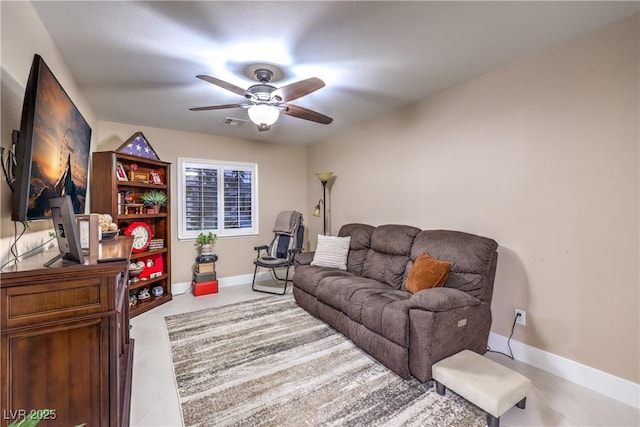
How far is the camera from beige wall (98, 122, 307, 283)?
406 centimetres

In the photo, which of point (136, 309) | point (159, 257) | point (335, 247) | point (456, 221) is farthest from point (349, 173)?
point (136, 309)

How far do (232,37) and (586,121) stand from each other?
2.58m

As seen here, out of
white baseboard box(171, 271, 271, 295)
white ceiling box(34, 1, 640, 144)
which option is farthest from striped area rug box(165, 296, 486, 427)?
white ceiling box(34, 1, 640, 144)

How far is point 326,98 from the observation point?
3.05 meters

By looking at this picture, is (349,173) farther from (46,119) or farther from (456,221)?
(46,119)

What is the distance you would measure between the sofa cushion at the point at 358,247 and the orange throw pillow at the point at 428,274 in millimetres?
885

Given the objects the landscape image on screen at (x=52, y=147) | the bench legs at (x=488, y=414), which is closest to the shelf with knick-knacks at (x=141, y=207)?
the landscape image on screen at (x=52, y=147)

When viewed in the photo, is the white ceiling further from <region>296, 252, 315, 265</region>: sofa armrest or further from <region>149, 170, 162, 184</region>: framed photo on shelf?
<region>296, 252, 315, 265</region>: sofa armrest

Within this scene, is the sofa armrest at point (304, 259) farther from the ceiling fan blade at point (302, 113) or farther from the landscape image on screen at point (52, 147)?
the landscape image on screen at point (52, 147)

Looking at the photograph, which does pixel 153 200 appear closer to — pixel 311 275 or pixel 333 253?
pixel 311 275

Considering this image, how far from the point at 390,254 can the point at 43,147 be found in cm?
285

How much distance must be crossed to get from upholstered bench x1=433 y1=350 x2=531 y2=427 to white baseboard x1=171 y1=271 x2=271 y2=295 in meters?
3.51

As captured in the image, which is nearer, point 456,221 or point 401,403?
point 401,403

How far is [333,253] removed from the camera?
354 cm
